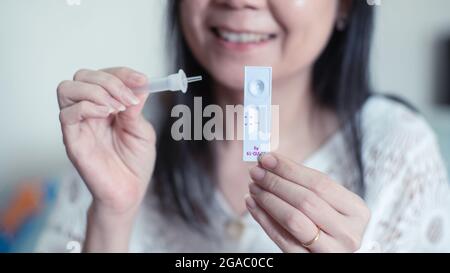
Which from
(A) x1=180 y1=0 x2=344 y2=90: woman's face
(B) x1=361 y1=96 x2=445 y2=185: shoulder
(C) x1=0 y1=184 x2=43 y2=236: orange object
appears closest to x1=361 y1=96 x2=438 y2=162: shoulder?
(B) x1=361 y1=96 x2=445 y2=185: shoulder

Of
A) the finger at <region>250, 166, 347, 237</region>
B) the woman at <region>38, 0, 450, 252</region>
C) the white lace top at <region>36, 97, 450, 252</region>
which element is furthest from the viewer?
the white lace top at <region>36, 97, 450, 252</region>

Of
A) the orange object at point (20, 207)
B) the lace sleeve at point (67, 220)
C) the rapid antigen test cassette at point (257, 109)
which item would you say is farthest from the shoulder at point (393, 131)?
the orange object at point (20, 207)

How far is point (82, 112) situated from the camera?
746mm

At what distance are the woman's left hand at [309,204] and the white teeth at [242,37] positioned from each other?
0.76 feet

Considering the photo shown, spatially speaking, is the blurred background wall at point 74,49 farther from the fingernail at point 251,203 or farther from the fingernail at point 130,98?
the fingernail at point 251,203

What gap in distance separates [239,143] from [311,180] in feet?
0.87

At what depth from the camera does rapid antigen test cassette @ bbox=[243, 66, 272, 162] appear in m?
0.72

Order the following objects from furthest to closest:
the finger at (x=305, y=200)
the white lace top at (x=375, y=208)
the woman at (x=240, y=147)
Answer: the white lace top at (x=375, y=208), the woman at (x=240, y=147), the finger at (x=305, y=200)

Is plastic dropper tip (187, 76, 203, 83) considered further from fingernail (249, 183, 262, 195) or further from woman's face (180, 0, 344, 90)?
fingernail (249, 183, 262, 195)

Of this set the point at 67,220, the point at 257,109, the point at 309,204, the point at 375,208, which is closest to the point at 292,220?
the point at 309,204

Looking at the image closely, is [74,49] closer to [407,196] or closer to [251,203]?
[251,203]

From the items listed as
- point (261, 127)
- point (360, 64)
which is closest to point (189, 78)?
point (261, 127)

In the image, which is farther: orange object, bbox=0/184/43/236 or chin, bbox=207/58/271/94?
orange object, bbox=0/184/43/236

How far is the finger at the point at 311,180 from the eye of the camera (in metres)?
0.69
